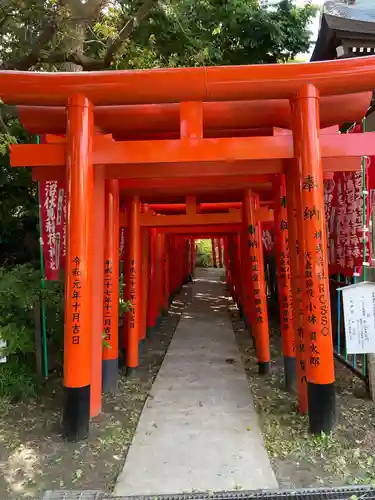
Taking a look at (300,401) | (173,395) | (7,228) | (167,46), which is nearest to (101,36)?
(167,46)

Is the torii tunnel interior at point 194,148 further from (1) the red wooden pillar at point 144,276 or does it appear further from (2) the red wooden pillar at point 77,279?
(1) the red wooden pillar at point 144,276

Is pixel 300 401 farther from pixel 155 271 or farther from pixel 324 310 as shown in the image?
pixel 155 271

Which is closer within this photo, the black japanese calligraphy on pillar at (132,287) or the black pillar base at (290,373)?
the black pillar base at (290,373)

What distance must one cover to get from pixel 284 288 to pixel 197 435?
2.42m

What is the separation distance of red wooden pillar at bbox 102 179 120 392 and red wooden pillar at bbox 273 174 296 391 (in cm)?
215

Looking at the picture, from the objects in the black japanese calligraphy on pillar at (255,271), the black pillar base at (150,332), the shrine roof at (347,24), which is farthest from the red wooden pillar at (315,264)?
the black pillar base at (150,332)

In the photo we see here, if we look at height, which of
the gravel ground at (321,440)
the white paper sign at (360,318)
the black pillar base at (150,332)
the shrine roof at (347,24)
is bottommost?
the gravel ground at (321,440)

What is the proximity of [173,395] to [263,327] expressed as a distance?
5.87 feet

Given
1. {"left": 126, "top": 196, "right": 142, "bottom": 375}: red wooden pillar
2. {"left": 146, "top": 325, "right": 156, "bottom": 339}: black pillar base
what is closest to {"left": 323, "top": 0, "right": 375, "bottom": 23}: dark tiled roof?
{"left": 126, "top": 196, "right": 142, "bottom": 375}: red wooden pillar

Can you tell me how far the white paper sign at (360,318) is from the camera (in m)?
4.06

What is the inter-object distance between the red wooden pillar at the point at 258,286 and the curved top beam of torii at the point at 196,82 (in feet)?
9.20

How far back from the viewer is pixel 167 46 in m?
8.19

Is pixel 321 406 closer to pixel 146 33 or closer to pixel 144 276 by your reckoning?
pixel 144 276

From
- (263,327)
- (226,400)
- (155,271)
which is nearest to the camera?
(226,400)
